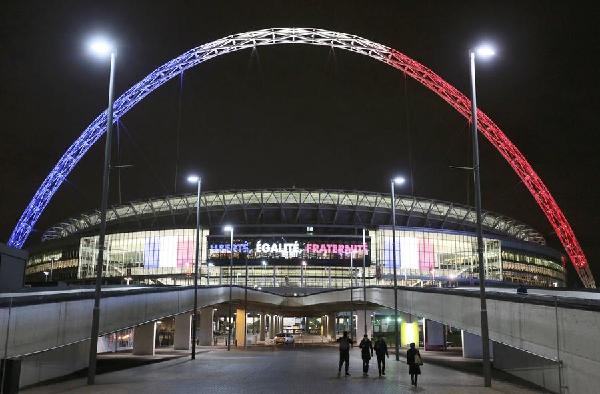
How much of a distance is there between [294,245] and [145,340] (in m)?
74.6

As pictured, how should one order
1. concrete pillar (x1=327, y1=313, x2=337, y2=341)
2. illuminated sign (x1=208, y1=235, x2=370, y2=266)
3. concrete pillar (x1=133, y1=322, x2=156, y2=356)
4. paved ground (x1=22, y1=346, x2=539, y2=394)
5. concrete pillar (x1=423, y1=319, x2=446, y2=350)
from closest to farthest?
paved ground (x1=22, y1=346, x2=539, y2=394) < concrete pillar (x1=133, y1=322, x2=156, y2=356) < concrete pillar (x1=423, y1=319, x2=446, y2=350) < concrete pillar (x1=327, y1=313, x2=337, y2=341) < illuminated sign (x1=208, y1=235, x2=370, y2=266)

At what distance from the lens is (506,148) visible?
9894cm

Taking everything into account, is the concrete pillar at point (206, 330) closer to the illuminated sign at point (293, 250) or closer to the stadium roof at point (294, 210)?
the illuminated sign at point (293, 250)

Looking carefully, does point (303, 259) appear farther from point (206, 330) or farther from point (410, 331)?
point (410, 331)

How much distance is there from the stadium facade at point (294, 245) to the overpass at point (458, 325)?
82.2 metres

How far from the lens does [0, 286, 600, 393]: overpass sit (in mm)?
17828

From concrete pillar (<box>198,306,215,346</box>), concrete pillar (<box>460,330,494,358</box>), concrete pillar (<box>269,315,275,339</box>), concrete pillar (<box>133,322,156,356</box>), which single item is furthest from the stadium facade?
concrete pillar (<box>460,330,494,358</box>)

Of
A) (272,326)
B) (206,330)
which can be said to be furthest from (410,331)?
(272,326)

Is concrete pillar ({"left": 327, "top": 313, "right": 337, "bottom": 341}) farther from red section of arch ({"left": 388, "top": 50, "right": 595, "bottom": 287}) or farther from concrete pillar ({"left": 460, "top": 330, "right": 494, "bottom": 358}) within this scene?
concrete pillar ({"left": 460, "top": 330, "right": 494, "bottom": 358})

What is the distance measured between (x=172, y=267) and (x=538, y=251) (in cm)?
8259

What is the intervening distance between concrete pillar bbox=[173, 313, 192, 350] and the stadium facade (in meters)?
58.5

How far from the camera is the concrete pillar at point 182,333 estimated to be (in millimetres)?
58750

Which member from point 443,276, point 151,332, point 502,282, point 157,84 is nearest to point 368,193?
point 443,276

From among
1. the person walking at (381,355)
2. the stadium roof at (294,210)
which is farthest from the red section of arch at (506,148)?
the person walking at (381,355)
